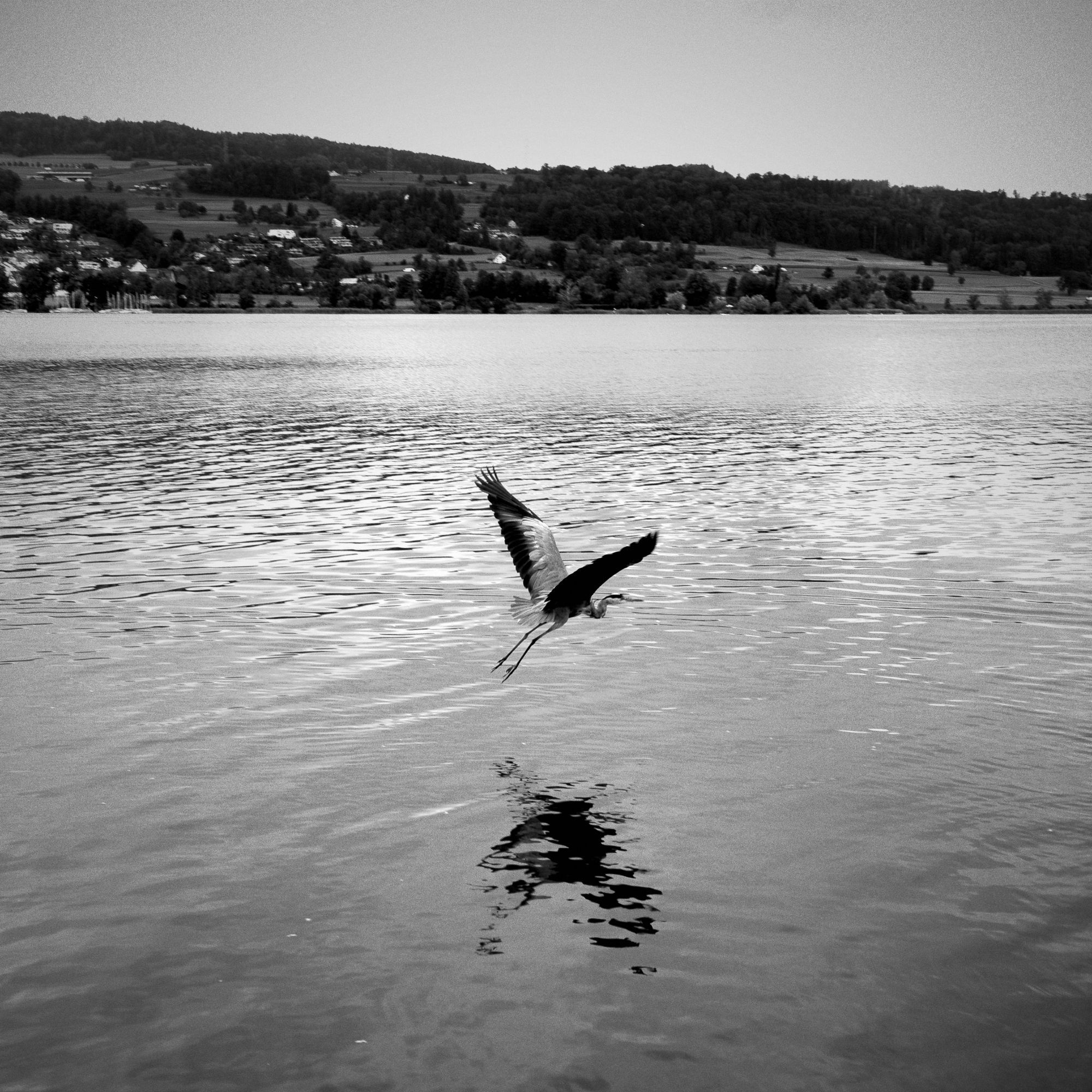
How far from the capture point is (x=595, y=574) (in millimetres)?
11086

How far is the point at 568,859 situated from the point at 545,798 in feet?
3.77

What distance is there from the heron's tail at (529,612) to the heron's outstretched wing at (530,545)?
0.53ft

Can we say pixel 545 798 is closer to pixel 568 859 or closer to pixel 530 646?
pixel 568 859

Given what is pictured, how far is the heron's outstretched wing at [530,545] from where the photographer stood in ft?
43.2

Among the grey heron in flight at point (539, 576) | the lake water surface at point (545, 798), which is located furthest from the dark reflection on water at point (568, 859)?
the grey heron in flight at point (539, 576)

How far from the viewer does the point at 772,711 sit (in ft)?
46.2

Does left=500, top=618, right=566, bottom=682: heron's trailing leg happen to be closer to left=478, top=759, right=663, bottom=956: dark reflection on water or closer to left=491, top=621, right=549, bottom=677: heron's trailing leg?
left=491, top=621, right=549, bottom=677: heron's trailing leg

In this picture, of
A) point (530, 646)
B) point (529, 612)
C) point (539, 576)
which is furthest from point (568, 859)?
point (539, 576)

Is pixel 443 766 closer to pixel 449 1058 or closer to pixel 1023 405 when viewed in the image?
pixel 449 1058

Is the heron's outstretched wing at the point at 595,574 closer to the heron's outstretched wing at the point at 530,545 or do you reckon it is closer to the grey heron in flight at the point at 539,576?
the grey heron in flight at the point at 539,576

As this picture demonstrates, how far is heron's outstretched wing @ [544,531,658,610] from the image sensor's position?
996cm

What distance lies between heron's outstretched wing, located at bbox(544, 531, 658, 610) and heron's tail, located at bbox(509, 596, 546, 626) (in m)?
0.11

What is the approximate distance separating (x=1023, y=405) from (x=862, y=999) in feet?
174

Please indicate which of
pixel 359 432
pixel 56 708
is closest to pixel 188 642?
pixel 56 708
